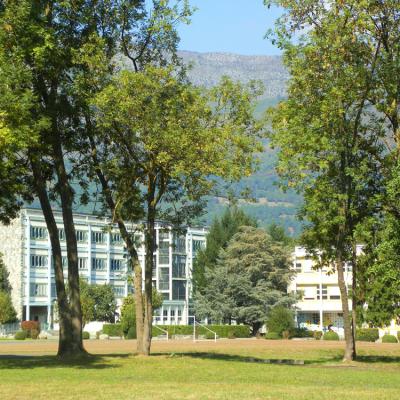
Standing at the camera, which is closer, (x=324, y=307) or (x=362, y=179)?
(x=362, y=179)

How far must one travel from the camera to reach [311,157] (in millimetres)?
39062

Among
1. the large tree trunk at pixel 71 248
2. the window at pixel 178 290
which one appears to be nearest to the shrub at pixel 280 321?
the window at pixel 178 290

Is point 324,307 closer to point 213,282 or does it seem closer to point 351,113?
point 213,282

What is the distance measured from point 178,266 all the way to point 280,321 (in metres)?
62.6

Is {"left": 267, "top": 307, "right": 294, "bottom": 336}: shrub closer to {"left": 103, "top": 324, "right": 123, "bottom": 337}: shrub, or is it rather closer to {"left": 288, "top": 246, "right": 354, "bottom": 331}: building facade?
{"left": 103, "top": 324, "right": 123, "bottom": 337}: shrub

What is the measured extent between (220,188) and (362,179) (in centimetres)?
653

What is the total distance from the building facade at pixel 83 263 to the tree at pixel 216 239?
3976 mm

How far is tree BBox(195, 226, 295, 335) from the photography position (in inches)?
4286

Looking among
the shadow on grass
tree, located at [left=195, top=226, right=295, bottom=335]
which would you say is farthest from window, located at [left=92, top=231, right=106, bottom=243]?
the shadow on grass

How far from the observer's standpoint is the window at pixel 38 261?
140 m

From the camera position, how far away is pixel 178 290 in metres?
161

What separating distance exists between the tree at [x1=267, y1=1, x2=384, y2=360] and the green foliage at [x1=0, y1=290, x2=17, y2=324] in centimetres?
8818

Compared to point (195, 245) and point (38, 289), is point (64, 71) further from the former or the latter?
point (195, 245)

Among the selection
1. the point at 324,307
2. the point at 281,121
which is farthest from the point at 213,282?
the point at 281,121
